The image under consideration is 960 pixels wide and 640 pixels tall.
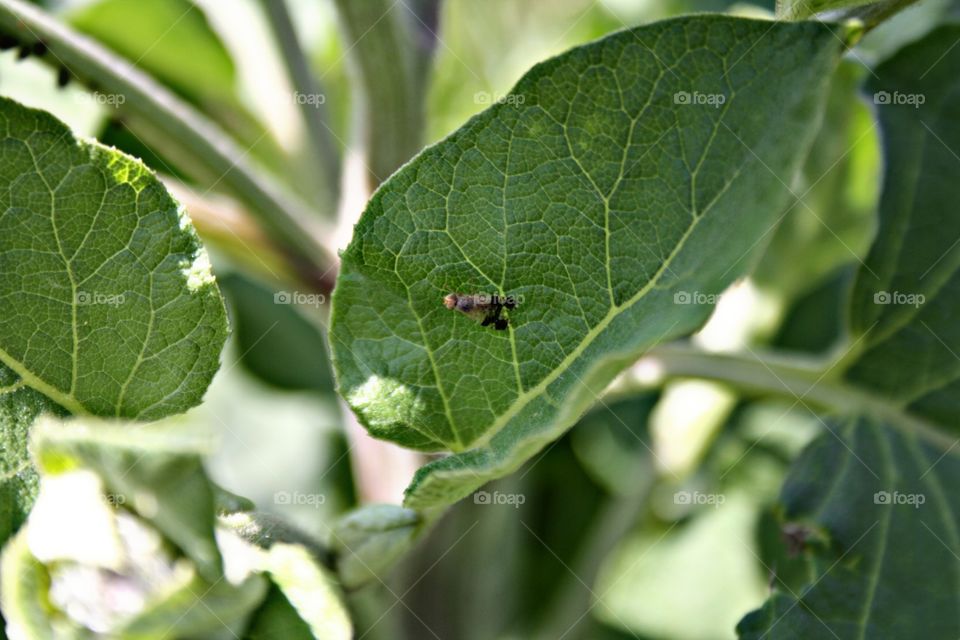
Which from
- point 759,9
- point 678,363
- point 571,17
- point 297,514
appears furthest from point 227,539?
point 571,17

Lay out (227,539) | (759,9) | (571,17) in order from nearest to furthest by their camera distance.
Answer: (227,539), (759,9), (571,17)

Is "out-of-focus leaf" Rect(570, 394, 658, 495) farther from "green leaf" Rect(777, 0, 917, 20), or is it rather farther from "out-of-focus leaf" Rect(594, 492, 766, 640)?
"green leaf" Rect(777, 0, 917, 20)

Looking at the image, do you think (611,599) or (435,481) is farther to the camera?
(611,599)

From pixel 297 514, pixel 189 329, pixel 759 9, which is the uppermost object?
pixel 759 9

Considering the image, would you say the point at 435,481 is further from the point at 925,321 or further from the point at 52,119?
the point at 925,321

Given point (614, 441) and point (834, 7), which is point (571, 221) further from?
point (614, 441)

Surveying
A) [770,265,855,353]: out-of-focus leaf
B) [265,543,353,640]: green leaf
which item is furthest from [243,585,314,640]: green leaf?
[770,265,855,353]: out-of-focus leaf

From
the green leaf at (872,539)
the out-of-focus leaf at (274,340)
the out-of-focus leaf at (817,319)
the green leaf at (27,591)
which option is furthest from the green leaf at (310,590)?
the out-of-focus leaf at (817,319)
